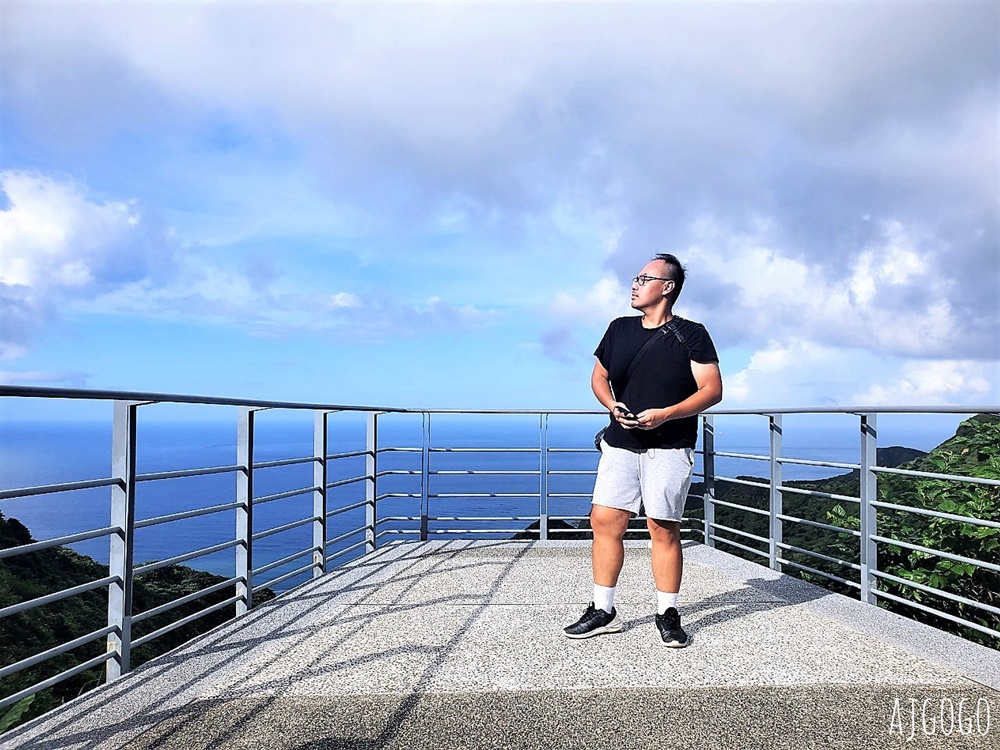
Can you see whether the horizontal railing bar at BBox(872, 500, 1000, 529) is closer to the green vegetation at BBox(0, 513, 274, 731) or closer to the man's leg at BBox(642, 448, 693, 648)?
the man's leg at BBox(642, 448, 693, 648)

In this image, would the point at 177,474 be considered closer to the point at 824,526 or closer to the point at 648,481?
the point at 648,481

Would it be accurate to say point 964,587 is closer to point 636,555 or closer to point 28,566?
point 636,555

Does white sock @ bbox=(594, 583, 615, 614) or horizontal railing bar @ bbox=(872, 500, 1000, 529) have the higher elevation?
horizontal railing bar @ bbox=(872, 500, 1000, 529)

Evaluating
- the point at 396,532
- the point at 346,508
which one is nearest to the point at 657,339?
the point at 346,508

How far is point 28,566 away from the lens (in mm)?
10328

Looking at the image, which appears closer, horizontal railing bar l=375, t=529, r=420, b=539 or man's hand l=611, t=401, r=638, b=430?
man's hand l=611, t=401, r=638, b=430

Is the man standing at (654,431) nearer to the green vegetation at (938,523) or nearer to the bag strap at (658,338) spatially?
the bag strap at (658,338)

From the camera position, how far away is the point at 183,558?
331cm

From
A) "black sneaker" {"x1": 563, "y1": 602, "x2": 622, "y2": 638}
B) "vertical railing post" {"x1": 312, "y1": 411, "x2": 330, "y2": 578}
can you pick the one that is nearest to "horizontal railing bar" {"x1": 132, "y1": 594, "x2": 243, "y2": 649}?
"vertical railing post" {"x1": 312, "y1": 411, "x2": 330, "y2": 578}

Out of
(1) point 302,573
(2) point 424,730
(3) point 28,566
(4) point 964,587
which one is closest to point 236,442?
(1) point 302,573

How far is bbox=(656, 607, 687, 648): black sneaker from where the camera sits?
3318 mm

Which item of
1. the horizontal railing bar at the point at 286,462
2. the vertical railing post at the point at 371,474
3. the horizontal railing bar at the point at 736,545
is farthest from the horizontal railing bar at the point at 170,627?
the horizontal railing bar at the point at 736,545

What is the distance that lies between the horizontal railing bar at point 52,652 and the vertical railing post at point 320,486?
6.75ft

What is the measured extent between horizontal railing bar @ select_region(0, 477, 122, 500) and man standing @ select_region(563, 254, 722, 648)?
1875 millimetres
